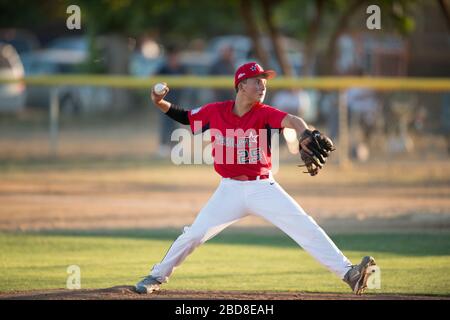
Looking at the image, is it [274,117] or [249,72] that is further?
[249,72]

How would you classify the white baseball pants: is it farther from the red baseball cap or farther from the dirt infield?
the red baseball cap

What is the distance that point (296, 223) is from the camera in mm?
7094

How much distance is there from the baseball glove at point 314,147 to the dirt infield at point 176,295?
1211mm

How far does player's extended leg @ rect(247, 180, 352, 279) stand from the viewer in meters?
7.05

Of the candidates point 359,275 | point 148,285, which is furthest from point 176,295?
point 359,275

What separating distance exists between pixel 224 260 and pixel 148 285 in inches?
95.5

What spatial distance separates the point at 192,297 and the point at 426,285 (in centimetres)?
223

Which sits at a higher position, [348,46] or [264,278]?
[348,46]

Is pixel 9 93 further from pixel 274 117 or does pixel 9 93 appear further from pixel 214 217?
pixel 274 117
